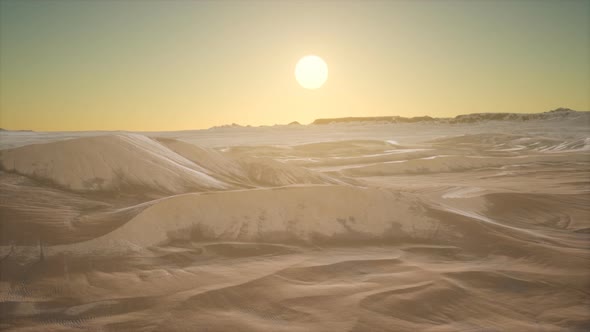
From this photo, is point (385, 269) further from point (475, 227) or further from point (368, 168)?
point (368, 168)

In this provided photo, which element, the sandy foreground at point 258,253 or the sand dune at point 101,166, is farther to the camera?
the sand dune at point 101,166

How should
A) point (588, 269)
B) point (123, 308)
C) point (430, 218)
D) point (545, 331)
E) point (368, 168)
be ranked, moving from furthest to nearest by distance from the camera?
point (368, 168) < point (430, 218) < point (588, 269) < point (123, 308) < point (545, 331)

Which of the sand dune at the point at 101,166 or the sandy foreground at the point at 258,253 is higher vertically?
the sand dune at the point at 101,166

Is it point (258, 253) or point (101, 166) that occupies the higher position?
point (101, 166)

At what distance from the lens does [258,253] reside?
3121 millimetres

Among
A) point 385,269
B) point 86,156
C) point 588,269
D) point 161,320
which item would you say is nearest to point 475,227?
point 588,269

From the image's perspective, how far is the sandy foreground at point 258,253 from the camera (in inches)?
82.9

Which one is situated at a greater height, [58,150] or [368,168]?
[58,150]

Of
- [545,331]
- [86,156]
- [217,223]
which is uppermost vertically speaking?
[86,156]

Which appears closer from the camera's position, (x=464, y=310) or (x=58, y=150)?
(x=464, y=310)

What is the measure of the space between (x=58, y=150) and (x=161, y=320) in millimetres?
3958

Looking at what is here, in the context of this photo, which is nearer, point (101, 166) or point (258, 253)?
point (258, 253)

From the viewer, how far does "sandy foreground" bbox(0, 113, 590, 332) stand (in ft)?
6.91

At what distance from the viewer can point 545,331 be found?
1967 millimetres
